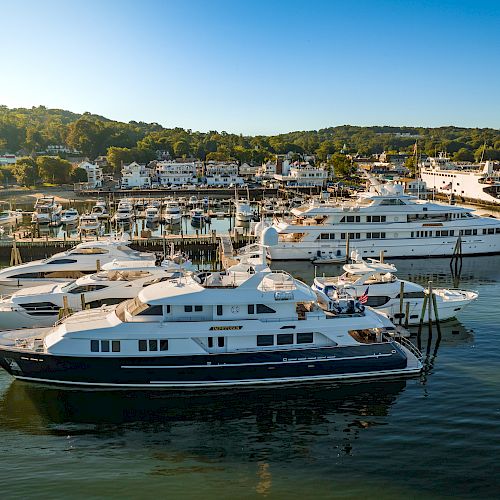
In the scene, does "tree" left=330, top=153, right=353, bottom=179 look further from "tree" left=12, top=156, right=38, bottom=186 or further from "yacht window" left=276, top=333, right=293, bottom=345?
"yacht window" left=276, top=333, right=293, bottom=345

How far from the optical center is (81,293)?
24438 millimetres

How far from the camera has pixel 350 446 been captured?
1572cm

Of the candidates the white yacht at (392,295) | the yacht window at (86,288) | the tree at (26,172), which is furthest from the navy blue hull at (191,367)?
the tree at (26,172)

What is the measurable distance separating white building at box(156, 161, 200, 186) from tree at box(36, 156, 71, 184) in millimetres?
18760

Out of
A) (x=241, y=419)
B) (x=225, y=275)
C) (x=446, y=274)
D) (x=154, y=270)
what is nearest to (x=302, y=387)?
(x=241, y=419)

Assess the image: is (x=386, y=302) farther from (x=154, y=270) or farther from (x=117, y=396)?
(x=117, y=396)

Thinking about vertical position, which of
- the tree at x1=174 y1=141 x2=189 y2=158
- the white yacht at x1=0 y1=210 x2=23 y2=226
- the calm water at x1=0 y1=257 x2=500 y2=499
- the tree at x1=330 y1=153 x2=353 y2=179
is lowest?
the calm water at x1=0 y1=257 x2=500 y2=499

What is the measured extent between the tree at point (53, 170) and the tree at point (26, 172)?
1.13 m

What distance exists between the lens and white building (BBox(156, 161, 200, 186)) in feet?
365

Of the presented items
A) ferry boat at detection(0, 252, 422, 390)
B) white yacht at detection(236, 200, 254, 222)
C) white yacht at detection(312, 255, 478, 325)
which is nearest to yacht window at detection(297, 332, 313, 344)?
ferry boat at detection(0, 252, 422, 390)

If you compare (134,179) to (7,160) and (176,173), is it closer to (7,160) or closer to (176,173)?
(176,173)

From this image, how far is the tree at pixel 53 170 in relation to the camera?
105156 millimetres

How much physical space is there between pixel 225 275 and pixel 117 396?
20.3 feet

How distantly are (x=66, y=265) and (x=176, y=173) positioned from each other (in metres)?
83.5
